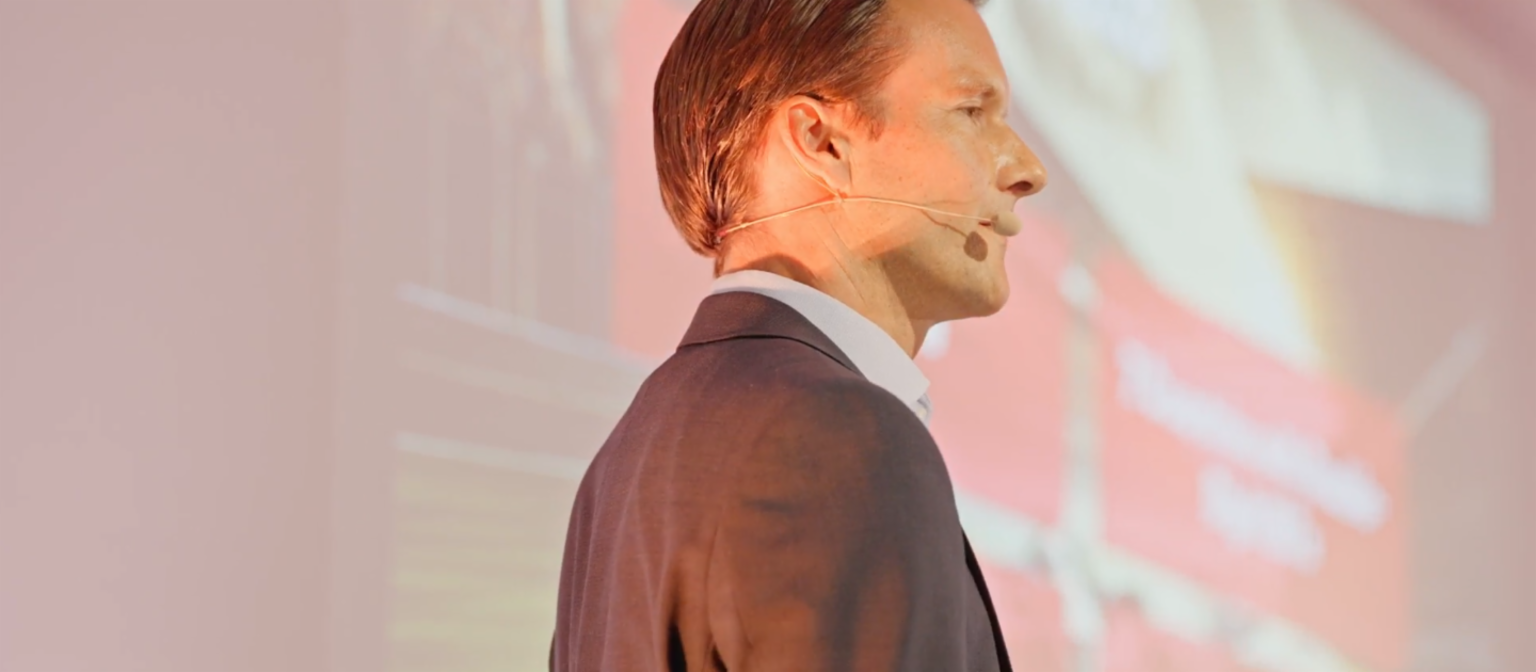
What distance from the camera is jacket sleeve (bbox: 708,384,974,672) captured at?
0.79 metres

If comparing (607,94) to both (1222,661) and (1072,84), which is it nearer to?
(1072,84)

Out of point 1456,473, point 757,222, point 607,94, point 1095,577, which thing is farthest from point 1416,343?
point 757,222

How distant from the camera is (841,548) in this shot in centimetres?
80

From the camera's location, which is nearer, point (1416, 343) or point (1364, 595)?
point (1364, 595)

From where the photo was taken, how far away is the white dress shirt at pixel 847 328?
1.01 m

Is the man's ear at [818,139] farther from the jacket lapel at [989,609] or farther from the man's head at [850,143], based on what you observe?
the jacket lapel at [989,609]

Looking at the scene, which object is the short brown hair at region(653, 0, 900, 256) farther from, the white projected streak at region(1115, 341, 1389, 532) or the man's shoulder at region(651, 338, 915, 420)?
the white projected streak at region(1115, 341, 1389, 532)

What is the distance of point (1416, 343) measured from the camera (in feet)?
12.3

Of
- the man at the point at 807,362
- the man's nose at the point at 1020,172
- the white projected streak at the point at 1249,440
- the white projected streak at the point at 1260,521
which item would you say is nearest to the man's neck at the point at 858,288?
the man at the point at 807,362

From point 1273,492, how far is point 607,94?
1.87 m

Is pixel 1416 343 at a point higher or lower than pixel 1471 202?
lower

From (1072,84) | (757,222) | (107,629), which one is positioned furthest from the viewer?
Answer: (1072,84)

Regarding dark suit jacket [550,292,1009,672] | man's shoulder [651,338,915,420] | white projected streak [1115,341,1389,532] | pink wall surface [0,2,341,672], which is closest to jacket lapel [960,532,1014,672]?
dark suit jacket [550,292,1009,672]

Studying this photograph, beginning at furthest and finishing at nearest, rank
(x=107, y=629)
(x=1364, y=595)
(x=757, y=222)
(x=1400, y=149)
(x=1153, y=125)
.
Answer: (x=1400, y=149), (x=1364, y=595), (x=1153, y=125), (x=107, y=629), (x=757, y=222)
